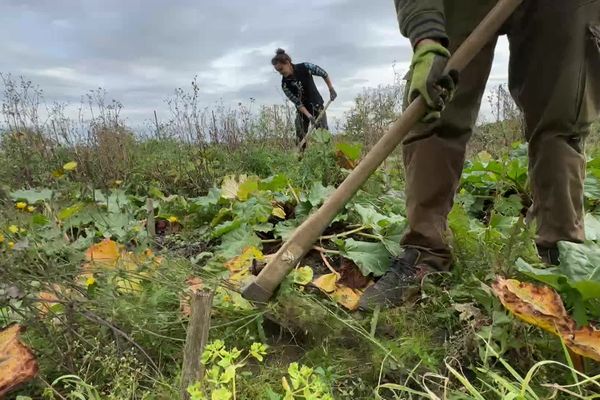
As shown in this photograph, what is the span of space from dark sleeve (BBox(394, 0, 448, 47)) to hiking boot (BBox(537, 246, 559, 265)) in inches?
34.7

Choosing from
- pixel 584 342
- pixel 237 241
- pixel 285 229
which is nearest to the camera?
pixel 584 342

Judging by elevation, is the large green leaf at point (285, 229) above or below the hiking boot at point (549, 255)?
above

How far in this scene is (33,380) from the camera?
1518 millimetres

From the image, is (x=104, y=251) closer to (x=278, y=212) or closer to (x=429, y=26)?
(x=278, y=212)

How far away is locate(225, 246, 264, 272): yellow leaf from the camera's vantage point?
2.27 m

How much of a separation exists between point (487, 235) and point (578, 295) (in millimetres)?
696

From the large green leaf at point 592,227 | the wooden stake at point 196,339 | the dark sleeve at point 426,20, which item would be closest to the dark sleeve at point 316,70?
the large green leaf at point 592,227

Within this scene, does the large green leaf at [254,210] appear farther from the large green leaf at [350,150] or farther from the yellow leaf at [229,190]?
the large green leaf at [350,150]

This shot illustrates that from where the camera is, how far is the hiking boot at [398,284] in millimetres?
2020

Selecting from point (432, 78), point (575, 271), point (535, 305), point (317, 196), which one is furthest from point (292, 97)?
point (535, 305)

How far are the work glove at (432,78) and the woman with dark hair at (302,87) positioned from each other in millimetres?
5291

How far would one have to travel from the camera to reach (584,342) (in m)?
1.36

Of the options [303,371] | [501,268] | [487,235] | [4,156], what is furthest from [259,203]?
[4,156]

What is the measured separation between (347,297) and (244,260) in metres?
0.50
